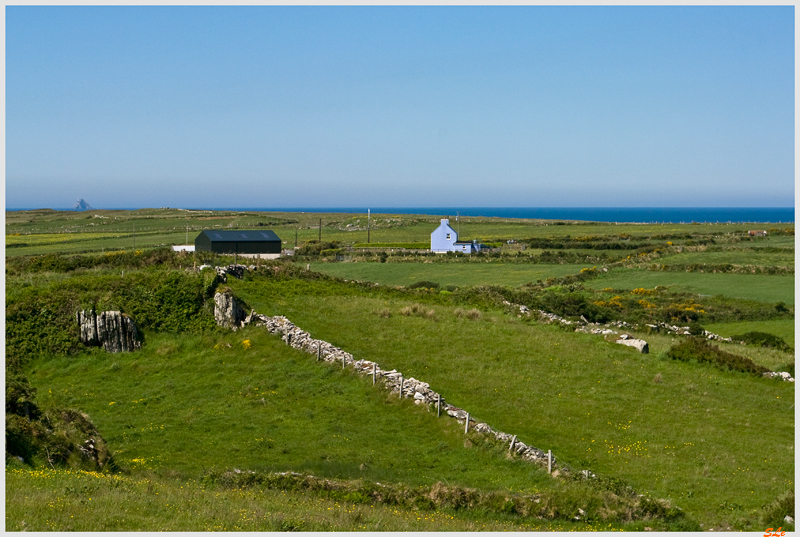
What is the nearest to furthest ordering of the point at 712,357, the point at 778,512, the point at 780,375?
the point at 778,512, the point at 780,375, the point at 712,357

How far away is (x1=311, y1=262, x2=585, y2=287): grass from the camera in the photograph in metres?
77.6

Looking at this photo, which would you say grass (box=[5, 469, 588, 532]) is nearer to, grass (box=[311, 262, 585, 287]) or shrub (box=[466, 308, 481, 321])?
shrub (box=[466, 308, 481, 321])

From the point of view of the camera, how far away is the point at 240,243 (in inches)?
3777

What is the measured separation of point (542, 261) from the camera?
97500mm

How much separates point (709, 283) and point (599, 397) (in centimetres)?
5250

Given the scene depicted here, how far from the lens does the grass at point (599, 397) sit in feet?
67.4

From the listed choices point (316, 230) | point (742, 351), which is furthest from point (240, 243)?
point (316, 230)

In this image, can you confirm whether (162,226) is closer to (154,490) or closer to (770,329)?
(770,329)

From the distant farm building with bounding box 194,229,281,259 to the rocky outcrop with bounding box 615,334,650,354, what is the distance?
Result: 63577 mm

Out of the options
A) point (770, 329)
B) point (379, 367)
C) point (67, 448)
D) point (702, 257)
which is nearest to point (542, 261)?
point (702, 257)

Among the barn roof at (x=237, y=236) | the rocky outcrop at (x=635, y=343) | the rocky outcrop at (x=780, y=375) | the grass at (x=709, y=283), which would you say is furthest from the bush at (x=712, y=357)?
the barn roof at (x=237, y=236)

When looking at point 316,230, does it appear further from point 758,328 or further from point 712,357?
point 712,357

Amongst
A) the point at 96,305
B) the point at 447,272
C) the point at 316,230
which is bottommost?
the point at 447,272

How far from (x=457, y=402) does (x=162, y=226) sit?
166 meters
